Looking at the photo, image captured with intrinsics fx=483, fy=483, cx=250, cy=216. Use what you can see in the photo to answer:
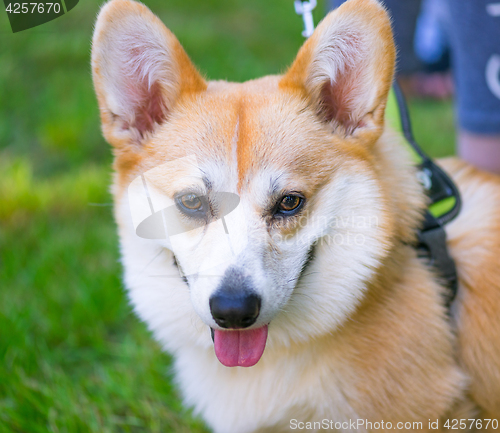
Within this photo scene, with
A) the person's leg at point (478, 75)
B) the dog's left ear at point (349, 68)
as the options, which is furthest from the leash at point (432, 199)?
the person's leg at point (478, 75)

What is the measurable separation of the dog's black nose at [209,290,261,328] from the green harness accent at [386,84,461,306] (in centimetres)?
85

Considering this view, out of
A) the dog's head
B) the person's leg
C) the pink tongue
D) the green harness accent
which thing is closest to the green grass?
the dog's head

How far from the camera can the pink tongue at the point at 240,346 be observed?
1.82 metres

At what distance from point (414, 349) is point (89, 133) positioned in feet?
→ 12.6

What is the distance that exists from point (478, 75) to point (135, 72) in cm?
184

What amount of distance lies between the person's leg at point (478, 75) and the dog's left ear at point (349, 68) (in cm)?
102

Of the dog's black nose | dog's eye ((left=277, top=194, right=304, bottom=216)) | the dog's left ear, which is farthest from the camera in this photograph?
dog's eye ((left=277, top=194, right=304, bottom=216))

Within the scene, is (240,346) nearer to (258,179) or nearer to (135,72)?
(258,179)

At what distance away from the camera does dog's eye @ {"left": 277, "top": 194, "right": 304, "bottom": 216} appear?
1.87 meters

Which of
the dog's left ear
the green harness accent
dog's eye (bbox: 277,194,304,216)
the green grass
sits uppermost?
the dog's left ear

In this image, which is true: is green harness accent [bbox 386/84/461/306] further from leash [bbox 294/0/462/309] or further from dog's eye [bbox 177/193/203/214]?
dog's eye [bbox 177/193/203/214]

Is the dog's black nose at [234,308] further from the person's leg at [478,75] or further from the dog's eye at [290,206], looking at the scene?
the person's leg at [478,75]

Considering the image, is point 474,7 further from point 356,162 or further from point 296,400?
point 296,400

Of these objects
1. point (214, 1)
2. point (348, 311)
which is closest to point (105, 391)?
point (348, 311)
